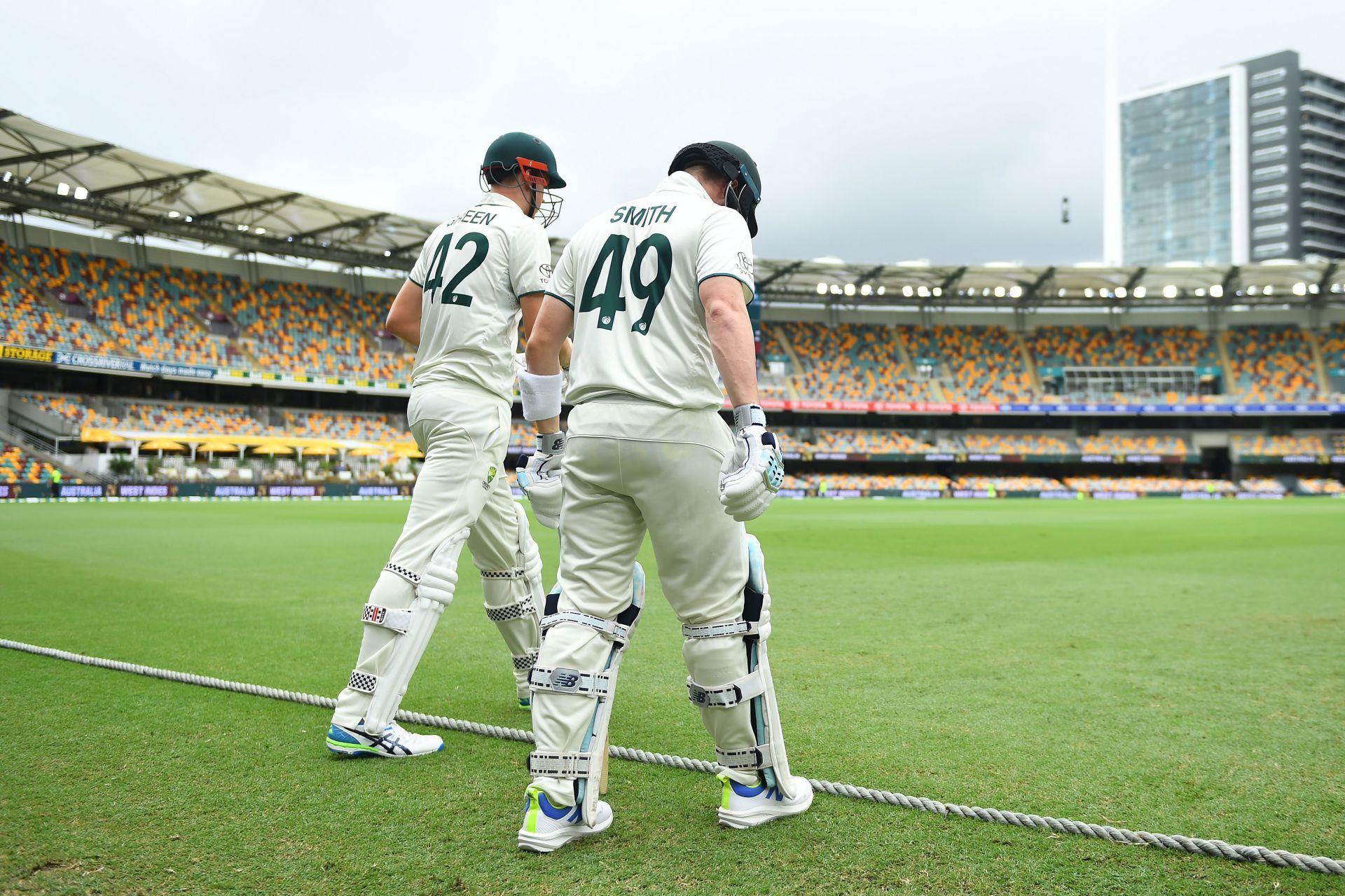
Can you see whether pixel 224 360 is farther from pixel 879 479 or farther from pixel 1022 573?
pixel 1022 573

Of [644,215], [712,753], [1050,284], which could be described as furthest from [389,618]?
[1050,284]

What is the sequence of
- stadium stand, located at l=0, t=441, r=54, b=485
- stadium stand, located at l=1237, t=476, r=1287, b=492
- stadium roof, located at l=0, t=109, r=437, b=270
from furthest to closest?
→ stadium stand, located at l=1237, t=476, r=1287, b=492
stadium roof, located at l=0, t=109, r=437, b=270
stadium stand, located at l=0, t=441, r=54, b=485

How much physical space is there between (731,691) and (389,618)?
1498 mm

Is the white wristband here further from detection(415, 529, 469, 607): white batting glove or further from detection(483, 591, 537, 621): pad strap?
detection(483, 591, 537, 621): pad strap

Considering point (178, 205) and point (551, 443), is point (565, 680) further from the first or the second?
point (178, 205)

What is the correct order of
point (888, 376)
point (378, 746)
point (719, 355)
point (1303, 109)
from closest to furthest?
point (719, 355), point (378, 746), point (888, 376), point (1303, 109)

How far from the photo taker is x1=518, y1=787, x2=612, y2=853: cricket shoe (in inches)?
100

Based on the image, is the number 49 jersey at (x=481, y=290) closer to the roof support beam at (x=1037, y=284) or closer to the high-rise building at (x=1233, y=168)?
the roof support beam at (x=1037, y=284)

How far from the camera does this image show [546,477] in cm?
339

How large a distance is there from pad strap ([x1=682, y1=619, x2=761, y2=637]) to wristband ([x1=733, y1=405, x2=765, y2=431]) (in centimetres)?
63

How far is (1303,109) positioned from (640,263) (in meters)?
143

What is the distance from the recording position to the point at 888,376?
55.9 m

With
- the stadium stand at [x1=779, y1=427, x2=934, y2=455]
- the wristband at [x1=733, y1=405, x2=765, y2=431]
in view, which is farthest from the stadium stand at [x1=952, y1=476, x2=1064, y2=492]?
the wristband at [x1=733, y1=405, x2=765, y2=431]

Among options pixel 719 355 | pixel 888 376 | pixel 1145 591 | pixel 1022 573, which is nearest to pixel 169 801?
pixel 719 355
